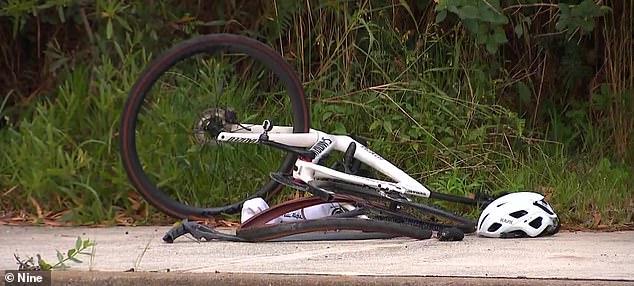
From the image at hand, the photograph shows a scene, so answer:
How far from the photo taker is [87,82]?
8.17 m

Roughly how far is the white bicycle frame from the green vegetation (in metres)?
0.72

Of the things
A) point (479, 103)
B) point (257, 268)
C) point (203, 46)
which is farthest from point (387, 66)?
point (257, 268)

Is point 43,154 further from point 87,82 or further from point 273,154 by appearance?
point 273,154

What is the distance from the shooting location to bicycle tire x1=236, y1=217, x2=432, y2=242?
5.98 m

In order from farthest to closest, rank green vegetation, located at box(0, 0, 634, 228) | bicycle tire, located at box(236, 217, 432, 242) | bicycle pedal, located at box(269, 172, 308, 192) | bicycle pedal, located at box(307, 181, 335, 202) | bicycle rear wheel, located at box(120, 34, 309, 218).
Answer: green vegetation, located at box(0, 0, 634, 228), bicycle rear wheel, located at box(120, 34, 309, 218), bicycle pedal, located at box(269, 172, 308, 192), bicycle pedal, located at box(307, 181, 335, 202), bicycle tire, located at box(236, 217, 432, 242)

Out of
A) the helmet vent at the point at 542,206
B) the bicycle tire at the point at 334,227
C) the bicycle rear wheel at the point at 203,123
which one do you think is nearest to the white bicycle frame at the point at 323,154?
the bicycle rear wheel at the point at 203,123

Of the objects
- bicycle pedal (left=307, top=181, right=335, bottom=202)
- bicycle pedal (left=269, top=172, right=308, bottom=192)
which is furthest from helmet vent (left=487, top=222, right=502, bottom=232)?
bicycle pedal (left=269, top=172, right=308, bottom=192)

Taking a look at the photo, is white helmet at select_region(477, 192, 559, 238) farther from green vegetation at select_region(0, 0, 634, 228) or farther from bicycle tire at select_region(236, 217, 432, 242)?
green vegetation at select_region(0, 0, 634, 228)

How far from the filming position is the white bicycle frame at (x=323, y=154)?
6316 millimetres

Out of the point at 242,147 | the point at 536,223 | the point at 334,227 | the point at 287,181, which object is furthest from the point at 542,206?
the point at 242,147

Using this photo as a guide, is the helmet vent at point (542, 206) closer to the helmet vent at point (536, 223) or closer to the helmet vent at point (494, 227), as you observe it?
the helmet vent at point (536, 223)

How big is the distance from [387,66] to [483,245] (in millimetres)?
2317

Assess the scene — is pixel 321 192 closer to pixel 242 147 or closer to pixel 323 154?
pixel 323 154

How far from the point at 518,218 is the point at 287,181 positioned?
126cm
